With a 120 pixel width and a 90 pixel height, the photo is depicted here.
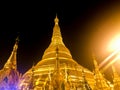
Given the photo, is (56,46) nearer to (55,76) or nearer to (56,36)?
(56,36)

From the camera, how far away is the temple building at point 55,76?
739 inches

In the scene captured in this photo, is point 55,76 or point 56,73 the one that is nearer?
point 55,76

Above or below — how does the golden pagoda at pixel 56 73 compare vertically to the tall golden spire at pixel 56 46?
below

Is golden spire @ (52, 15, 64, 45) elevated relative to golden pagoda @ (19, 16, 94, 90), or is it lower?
elevated

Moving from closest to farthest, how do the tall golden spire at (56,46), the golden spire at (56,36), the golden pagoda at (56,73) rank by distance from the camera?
the golden pagoda at (56,73)
the tall golden spire at (56,46)
the golden spire at (56,36)

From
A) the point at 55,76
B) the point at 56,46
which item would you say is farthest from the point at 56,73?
the point at 56,46

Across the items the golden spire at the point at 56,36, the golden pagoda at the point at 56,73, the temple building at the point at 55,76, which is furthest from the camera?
the golden spire at the point at 56,36

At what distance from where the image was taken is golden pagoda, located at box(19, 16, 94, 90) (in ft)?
57.3

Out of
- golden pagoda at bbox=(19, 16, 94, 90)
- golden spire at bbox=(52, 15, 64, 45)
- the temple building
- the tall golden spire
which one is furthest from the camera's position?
golden spire at bbox=(52, 15, 64, 45)

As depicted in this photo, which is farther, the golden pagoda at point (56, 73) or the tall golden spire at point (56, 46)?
the tall golden spire at point (56, 46)

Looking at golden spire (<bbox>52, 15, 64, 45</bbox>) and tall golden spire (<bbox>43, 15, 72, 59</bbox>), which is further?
golden spire (<bbox>52, 15, 64, 45</bbox>)

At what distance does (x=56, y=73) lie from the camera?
1744 cm

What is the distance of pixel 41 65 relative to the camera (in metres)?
32.3

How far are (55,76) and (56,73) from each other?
373 mm
